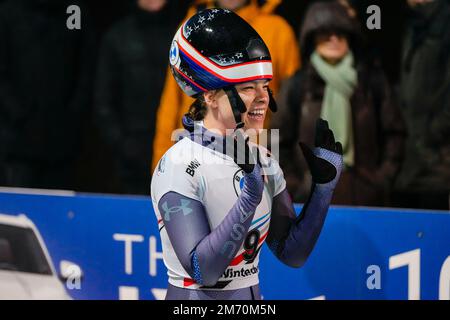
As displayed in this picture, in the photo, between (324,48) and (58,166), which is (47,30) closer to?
(58,166)

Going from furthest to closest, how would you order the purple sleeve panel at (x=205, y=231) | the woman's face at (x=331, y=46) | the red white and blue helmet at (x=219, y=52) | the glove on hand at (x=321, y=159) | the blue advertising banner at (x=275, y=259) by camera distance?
the woman's face at (x=331, y=46) < the blue advertising banner at (x=275, y=259) < the glove on hand at (x=321, y=159) < the red white and blue helmet at (x=219, y=52) < the purple sleeve panel at (x=205, y=231)

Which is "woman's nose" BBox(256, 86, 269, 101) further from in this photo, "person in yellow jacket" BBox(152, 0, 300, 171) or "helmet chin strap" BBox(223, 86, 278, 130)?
"person in yellow jacket" BBox(152, 0, 300, 171)

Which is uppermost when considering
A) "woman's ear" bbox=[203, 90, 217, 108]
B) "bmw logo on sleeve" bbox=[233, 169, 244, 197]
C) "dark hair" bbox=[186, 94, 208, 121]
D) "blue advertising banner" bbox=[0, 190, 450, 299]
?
"woman's ear" bbox=[203, 90, 217, 108]

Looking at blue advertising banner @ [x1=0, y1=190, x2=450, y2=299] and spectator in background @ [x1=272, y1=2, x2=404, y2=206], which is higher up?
spectator in background @ [x1=272, y1=2, x2=404, y2=206]

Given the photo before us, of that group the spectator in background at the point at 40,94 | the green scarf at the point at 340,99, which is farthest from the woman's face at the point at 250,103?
the spectator in background at the point at 40,94

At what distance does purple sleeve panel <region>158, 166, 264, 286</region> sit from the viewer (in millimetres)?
2924

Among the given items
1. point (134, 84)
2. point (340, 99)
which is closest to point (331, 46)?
point (340, 99)

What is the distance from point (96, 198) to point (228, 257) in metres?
1.78

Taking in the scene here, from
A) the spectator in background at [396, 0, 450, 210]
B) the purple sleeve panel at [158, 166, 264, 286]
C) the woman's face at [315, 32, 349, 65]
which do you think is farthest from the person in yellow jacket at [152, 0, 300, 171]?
the purple sleeve panel at [158, 166, 264, 286]

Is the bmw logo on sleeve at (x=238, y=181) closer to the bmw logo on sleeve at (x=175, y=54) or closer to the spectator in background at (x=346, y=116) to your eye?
the bmw logo on sleeve at (x=175, y=54)

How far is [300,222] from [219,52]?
72 cm

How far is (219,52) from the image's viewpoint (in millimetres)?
3061

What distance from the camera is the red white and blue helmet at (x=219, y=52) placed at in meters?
3.06

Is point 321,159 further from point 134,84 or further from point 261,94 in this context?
point 134,84
